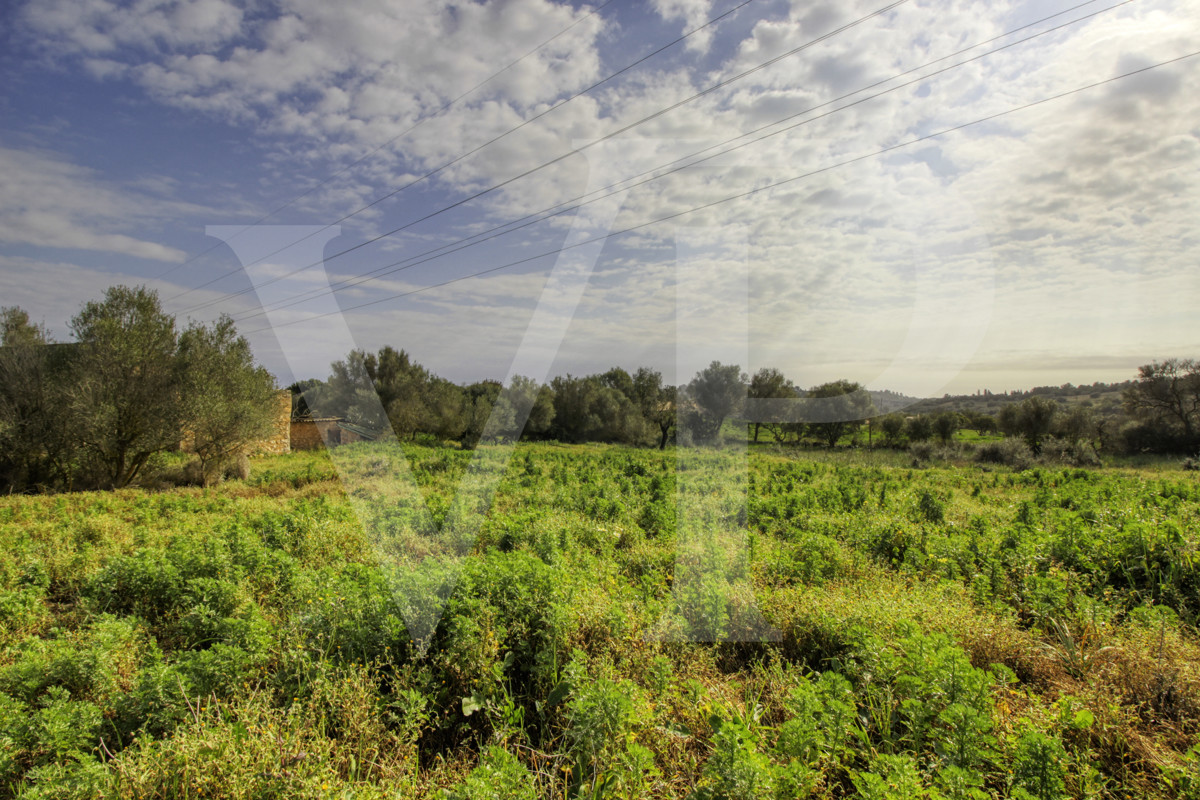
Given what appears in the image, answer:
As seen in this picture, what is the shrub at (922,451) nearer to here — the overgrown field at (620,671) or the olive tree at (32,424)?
the overgrown field at (620,671)

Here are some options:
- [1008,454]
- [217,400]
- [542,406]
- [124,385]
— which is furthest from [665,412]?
[124,385]

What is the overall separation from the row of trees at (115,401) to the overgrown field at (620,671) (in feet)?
46.4

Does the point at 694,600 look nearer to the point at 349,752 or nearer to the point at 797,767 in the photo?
the point at 797,767

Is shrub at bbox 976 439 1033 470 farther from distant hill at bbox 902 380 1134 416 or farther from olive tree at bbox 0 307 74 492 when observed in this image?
olive tree at bbox 0 307 74 492

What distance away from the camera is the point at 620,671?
15.1 feet

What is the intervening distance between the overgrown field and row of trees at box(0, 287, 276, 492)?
1415 centimetres

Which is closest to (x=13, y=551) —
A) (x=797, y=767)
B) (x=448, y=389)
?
(x=797, y=767)

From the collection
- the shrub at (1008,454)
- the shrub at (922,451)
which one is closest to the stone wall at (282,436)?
the shrub at (922,451)

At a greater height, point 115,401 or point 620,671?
point 115,401

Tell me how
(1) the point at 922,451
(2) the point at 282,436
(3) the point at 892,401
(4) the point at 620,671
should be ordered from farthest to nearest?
1. (1) the point at 922,451
2. (2) the point at 282,436
3. (3) the point at 892,401
4. (4) the point at 620,671

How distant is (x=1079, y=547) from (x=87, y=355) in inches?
1158

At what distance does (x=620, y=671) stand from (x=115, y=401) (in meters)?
23.9

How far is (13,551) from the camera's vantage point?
27.8ft

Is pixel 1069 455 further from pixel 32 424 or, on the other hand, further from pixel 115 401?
pixel 32 424
